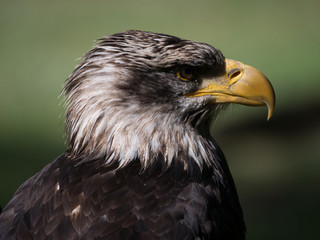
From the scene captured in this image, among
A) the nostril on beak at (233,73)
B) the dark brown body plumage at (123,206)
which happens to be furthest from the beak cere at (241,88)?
the dark brown body plumage at (123,206)

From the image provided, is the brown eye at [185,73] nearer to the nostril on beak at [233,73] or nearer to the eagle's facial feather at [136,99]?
the eagle's facial feather at [136,99]

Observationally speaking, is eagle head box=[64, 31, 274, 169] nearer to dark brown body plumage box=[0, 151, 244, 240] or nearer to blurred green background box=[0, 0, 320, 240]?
dark brown body plumage box=[0, 151, 244, 240]

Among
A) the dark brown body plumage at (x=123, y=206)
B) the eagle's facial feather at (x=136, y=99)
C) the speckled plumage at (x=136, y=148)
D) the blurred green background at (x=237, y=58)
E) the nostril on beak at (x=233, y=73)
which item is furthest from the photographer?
the blurred green background at (x=237, y=58)

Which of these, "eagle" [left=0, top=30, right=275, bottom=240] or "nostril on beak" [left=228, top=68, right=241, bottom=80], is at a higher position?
"nostril on beak" [left=228, top=68, right=241, bottom=80]

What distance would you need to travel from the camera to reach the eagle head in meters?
2.93

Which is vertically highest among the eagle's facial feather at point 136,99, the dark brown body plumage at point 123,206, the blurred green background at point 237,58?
the eagle's facial feather at point 136,99

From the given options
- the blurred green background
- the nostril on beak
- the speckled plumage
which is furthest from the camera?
the blurred green background

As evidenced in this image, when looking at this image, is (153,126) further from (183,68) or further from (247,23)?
(247,23)

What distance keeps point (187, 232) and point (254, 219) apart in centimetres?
300

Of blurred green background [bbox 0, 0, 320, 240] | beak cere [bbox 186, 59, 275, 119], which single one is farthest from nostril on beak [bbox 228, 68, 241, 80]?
blurred green background [bbox 0, 0, 320, 240]

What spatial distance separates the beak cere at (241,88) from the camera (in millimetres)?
3029

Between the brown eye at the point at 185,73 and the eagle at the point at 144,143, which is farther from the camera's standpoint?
the brown eye at the point at 185,73

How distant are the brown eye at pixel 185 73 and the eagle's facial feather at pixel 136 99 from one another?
2 centimetres

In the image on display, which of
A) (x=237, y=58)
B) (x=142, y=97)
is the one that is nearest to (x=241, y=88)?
(x=142, y=97)
